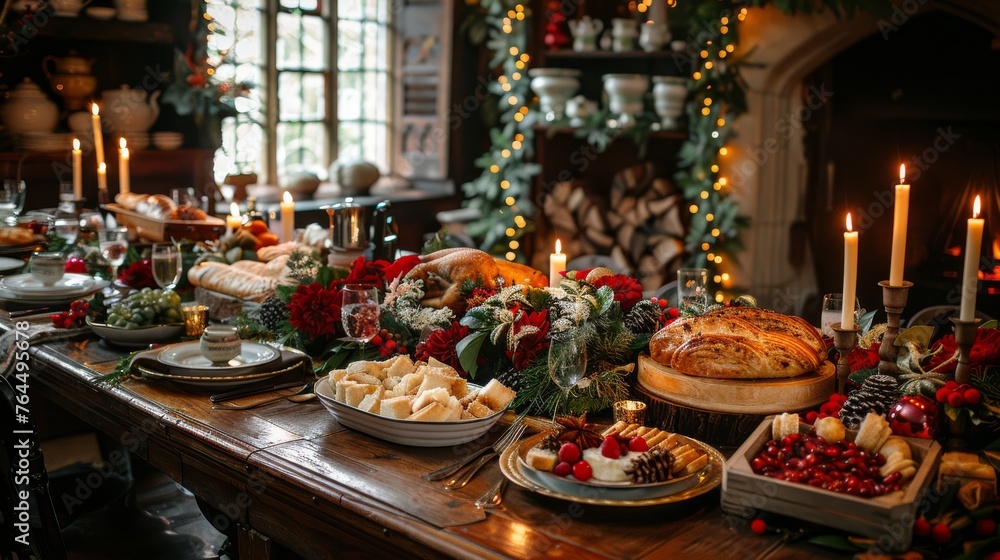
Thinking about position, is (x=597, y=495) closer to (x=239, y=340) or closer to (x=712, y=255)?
(x=239, y=340)

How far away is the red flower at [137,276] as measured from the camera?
2512mm

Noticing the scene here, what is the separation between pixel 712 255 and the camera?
4.38m

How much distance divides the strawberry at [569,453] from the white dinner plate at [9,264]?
2035 mm

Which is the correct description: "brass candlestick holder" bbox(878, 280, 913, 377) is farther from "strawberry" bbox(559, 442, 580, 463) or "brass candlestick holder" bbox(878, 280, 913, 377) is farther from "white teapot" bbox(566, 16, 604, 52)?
"white teapot" bbox(566, 16, 604, 52)

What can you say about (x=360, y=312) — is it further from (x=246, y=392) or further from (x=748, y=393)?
(x=748, y=393)

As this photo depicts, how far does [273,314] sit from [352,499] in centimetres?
89

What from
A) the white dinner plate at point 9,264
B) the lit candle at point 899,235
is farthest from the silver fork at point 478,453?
the white dinner plate at point 9,264

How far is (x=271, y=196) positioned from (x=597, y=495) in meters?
A: 4.27

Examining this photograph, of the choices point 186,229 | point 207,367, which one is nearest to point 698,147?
point 186,229

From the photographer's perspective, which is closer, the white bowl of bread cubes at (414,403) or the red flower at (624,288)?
the white bowl of bread cubes at (414,403)

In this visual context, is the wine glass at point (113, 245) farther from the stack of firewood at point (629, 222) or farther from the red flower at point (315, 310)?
the stack of firewood at point (629, 222)

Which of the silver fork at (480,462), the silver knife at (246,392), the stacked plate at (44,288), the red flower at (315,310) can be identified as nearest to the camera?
the silver fork at (480,462)

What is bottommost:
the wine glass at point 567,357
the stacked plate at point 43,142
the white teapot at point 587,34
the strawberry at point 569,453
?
the strawberry at point 569,453

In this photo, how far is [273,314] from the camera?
2.16 metres
